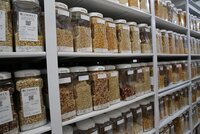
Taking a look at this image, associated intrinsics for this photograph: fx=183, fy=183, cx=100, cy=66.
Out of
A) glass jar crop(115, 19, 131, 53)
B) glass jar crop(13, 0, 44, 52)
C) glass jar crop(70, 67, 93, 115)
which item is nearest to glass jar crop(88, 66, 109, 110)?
glass jar crop(70, 67, 93, 115)

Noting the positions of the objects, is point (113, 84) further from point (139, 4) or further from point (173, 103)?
point (173, 103)

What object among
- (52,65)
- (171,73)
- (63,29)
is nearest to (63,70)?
(52,65)

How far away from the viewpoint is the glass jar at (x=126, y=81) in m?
1.36

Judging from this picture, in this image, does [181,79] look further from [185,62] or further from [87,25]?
[87,25]

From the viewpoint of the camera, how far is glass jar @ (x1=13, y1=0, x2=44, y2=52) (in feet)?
2.50

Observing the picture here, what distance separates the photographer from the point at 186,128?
7.86 ft

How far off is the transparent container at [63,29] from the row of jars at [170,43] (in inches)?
42.6

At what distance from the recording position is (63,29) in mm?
936

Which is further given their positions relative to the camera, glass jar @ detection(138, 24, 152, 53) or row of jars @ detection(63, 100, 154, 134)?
glass jar @ detection(138, 24, 152, 53)

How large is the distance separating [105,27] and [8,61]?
0.61m

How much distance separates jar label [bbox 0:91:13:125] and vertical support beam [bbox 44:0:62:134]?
0.17 m

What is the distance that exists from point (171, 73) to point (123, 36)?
1.02 meters

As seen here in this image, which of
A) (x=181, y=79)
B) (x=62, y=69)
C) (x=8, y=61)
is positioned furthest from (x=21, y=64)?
(x=181, y=79)

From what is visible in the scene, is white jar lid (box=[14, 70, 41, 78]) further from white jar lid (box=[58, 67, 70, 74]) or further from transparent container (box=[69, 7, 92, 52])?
transparent container (box=[69, 7, 92, 52])
